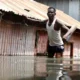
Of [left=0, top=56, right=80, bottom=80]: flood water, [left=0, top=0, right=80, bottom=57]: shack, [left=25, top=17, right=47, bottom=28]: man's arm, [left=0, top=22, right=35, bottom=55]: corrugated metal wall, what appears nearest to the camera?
[left=0, top=56, right=80, bottom=80]: flood water

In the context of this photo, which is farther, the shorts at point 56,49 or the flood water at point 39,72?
the shorts at point 56,49

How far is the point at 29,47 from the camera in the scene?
1916 centimetres

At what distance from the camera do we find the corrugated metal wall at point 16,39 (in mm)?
16984

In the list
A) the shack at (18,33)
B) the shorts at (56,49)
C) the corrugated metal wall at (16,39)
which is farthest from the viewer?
the corrugated metal wall at (16,39)

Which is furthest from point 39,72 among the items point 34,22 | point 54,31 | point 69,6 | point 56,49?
point 69,6

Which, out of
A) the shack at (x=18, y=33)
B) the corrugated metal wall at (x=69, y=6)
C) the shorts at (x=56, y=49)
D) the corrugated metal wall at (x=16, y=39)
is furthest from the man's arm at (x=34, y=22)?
the corrugated metal wall at (x=69, y=6)

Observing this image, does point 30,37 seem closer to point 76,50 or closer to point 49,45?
point 76,50

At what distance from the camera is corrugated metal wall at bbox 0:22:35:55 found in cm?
1698

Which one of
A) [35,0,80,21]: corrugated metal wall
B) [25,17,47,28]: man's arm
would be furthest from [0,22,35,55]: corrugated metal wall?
[35,0,80,21]: corrugated metal wall

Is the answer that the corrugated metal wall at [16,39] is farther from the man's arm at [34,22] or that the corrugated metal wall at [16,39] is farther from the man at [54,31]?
the man at [54,31]

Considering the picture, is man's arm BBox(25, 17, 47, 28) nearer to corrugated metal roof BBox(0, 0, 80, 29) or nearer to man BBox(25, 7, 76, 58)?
corrugated metal roof BBox(0, 0, 80, 29)

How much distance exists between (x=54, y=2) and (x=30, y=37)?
12.2 m

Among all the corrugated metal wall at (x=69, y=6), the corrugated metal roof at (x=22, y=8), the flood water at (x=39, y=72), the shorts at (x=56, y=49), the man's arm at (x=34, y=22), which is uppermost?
the corrugated metal wall at (x=69, y=6)

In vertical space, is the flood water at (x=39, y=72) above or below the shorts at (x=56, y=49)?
below
